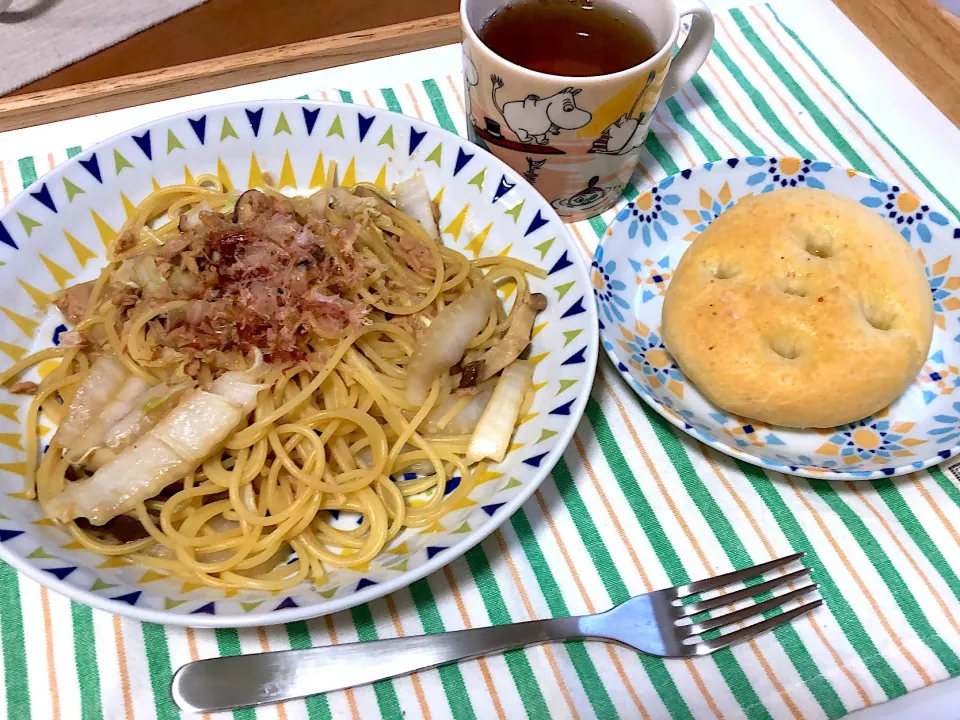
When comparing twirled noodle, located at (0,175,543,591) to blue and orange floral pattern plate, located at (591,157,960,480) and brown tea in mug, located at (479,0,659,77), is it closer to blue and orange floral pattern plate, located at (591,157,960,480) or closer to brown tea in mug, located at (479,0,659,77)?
blue and orange floral pattern plate, located at (591,157,960,480)

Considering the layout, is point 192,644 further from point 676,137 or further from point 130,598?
point 676,137

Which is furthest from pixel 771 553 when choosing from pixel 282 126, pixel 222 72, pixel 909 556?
pixel 222 72

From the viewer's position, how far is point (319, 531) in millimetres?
1226

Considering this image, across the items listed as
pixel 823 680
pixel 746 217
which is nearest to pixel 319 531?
pixel 823 680

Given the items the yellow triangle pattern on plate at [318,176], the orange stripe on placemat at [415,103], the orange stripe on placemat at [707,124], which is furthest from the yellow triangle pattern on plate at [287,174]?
the orange stripe on placemat at [707,124]

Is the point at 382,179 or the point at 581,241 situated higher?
the point at 382,179

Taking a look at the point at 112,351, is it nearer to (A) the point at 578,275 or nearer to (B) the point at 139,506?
(B) the point at 139,506

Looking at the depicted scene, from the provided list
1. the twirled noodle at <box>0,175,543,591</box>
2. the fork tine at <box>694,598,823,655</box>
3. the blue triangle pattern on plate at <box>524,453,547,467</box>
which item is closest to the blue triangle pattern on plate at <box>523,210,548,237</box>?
the twirled noodle at <box>0,175,543,591</box>

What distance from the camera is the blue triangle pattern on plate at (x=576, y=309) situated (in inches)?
51.2

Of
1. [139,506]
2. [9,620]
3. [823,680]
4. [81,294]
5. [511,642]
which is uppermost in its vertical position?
[81,294]

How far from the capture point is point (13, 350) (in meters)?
1.30

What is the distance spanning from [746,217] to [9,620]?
163 cm

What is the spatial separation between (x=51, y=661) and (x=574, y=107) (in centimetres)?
140

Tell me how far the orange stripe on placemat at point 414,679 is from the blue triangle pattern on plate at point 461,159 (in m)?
0.94
